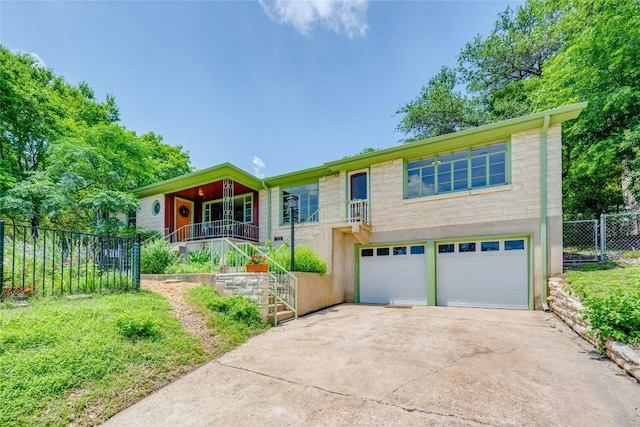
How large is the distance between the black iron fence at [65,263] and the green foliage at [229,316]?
62.9 inches

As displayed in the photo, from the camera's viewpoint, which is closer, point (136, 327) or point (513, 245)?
point (136, 327)

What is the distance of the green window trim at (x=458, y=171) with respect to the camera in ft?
29.0

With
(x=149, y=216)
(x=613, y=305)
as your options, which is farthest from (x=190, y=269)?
(x=613, y=305)

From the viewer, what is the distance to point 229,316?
608cm

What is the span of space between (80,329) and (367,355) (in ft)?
13.9

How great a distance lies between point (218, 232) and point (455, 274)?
10.6 metres

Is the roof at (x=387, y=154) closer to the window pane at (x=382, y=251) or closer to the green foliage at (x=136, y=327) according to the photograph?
the window pane at (x=382, y=251)

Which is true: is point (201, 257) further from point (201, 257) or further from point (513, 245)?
point (513, 245)

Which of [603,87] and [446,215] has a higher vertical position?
[603,87]

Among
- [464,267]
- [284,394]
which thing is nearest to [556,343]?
[464,267]

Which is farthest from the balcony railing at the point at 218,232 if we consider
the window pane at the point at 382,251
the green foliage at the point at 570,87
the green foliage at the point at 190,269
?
the green foliage at the point at 570,87

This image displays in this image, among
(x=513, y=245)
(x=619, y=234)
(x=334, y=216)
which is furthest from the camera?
(x=334, y=216)

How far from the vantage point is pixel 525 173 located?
8.30m

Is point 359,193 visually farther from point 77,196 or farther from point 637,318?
point 77,196
